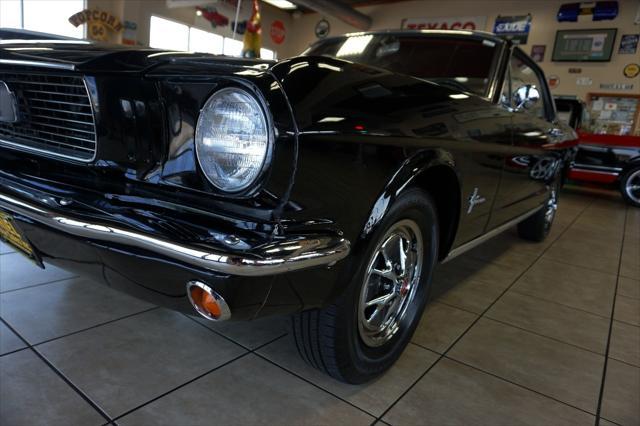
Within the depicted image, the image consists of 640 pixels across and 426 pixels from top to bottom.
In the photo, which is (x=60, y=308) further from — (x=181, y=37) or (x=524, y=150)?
(x=181, y=37)

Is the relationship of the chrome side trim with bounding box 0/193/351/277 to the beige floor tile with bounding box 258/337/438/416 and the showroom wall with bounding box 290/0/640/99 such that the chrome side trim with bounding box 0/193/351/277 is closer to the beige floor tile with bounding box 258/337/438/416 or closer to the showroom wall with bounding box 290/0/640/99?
the beige floor tile with bounding box 258/337/438/416

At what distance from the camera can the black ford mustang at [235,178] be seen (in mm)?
1001

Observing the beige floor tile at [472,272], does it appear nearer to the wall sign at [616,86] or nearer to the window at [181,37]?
the wall sign at [616,86]

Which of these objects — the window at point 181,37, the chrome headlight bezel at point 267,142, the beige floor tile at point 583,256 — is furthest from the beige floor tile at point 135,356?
the window at point 181,37

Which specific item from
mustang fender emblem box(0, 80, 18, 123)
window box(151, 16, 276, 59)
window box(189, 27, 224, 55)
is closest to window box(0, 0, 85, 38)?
window box(151, 16, 276, 59)

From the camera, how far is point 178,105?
1.09 metres

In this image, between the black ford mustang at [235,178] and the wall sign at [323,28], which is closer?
the black ford mustang at [235,178]

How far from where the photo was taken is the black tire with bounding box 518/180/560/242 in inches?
152

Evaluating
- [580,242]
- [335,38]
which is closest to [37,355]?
[335,38]

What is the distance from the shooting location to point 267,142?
3.30 ft

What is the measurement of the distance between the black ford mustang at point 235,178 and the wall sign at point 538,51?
465 inches

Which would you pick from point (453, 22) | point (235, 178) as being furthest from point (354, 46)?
point (453, 22)

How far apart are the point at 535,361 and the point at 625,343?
624mm

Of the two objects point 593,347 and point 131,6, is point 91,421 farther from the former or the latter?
point 131,6
